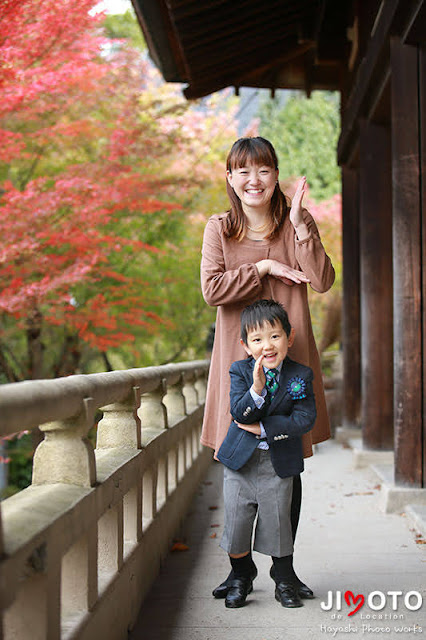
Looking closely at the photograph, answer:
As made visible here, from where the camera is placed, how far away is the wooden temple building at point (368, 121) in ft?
16.3

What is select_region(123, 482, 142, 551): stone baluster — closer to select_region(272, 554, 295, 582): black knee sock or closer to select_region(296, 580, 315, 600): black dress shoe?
select_region(272, 554, 295, 582): black knee sock

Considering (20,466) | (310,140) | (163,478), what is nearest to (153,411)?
(163,478)

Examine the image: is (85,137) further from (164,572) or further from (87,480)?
(87,480)

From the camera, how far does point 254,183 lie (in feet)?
10.1

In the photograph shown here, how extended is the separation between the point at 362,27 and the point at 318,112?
698 inches

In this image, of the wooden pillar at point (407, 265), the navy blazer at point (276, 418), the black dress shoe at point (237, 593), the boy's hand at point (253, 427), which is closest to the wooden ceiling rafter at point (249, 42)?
the wooden pillar at point (407, 265)

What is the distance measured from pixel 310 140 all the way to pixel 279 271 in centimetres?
2213

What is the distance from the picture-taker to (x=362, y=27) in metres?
7.61

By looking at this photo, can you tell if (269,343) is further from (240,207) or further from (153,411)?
(153,411)

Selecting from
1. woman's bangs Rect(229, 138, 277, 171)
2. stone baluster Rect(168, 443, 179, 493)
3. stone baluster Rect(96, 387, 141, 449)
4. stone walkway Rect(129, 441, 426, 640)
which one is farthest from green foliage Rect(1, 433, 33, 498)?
woman's bangs Rect(229, 138, 277, 171)

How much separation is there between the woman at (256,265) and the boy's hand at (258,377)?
30 cm

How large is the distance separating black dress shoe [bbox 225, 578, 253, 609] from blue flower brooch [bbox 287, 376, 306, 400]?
91 cm

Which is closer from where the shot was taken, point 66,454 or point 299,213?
point 66,454

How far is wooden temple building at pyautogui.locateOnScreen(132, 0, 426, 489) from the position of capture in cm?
497
